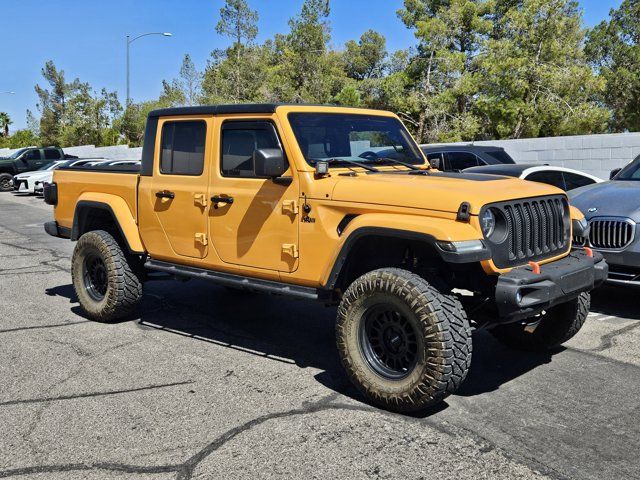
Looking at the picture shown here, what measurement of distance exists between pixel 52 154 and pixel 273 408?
1201 inches

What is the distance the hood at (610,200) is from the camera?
6.73 m

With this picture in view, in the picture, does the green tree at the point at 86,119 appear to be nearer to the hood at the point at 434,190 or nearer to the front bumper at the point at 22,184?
the front bumper at the point at 22,184

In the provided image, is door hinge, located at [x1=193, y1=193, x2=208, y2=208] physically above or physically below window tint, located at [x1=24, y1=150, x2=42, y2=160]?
above

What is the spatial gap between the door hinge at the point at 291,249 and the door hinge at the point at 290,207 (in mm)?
235

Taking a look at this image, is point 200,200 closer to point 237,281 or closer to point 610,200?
point 237,281

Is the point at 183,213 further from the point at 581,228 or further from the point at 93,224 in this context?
the point at 581,228

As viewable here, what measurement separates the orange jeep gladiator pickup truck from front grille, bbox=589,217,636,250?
5.05 feet

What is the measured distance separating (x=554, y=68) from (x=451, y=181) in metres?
23.4

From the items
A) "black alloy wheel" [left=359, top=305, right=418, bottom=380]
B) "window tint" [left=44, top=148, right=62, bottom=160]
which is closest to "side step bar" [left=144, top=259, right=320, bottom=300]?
"black alloy wheel" [left=359, top=305, right=418, bottom=380]

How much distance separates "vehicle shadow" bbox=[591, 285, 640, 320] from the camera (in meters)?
7.02

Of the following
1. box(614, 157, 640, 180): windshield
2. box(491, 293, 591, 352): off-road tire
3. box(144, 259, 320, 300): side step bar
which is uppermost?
box(614, 157, 640, 180): windshield

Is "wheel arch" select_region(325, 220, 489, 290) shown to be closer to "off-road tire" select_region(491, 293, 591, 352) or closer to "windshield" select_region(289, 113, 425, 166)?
"windshield" select_region(289, 113, 425, 166)

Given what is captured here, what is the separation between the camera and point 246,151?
5453 mm

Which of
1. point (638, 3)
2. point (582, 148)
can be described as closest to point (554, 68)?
point (582, 148)
